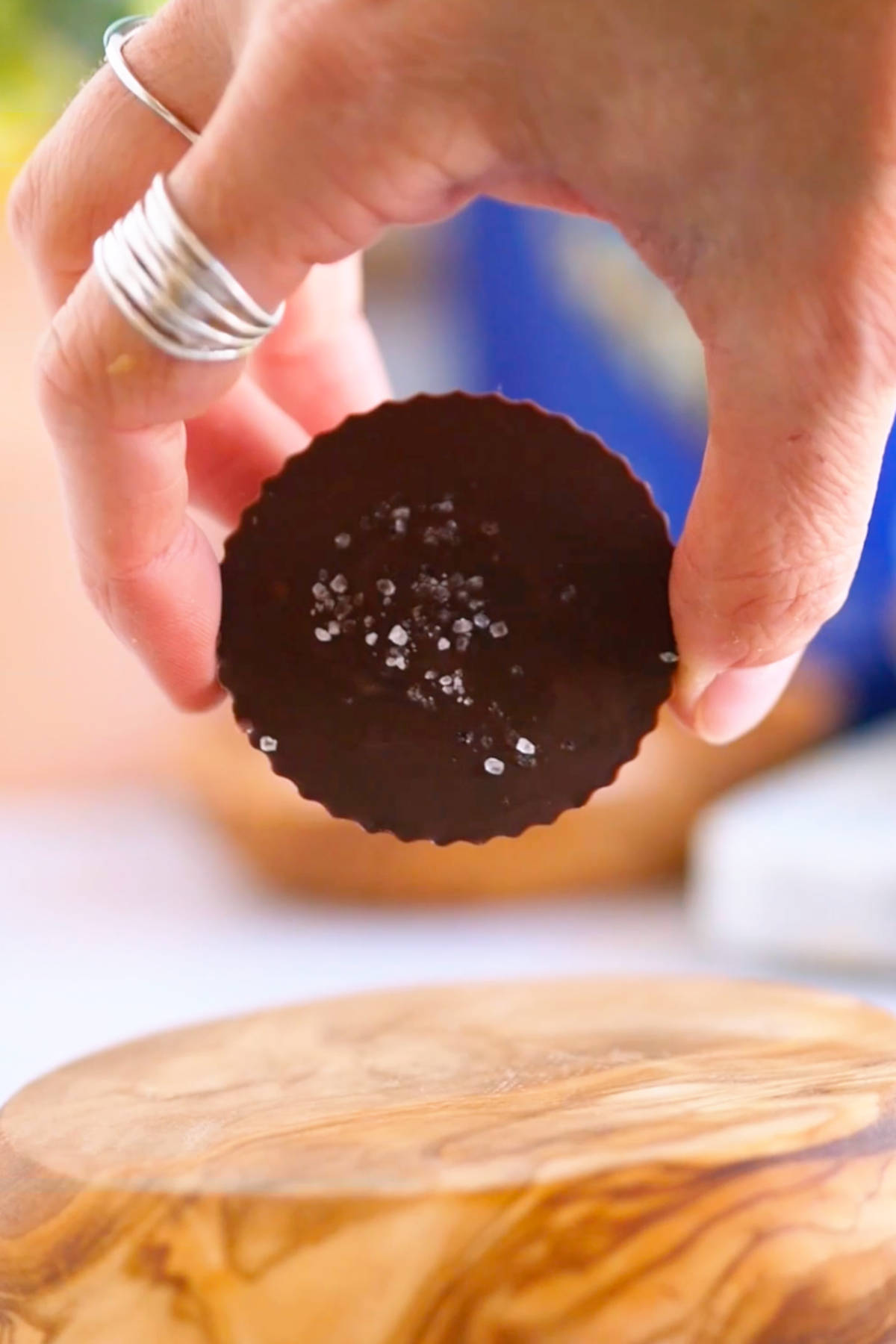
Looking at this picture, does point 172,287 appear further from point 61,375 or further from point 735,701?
point 735,701

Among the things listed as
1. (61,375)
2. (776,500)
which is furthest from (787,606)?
(61,375)

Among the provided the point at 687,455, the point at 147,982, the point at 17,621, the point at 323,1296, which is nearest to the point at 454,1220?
the point at 323,1296

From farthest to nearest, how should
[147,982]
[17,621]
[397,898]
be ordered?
[17,621]
[397,898]
[147,982]

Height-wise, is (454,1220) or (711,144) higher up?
(711,144)

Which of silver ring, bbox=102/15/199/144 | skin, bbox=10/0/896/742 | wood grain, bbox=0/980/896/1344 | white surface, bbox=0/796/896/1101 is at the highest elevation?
silver ring, bbox=102/15/199/144

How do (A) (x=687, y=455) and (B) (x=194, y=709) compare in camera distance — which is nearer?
(B) (x=194, y=709)

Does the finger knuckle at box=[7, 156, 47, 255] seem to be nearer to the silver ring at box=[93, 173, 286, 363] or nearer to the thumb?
the silver ring at box=[93, 173, 286, 363]

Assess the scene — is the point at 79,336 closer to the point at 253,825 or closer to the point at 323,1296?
the point at 323,1296

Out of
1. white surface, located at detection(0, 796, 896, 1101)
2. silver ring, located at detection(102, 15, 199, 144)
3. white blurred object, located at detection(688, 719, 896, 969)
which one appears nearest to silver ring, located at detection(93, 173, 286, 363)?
silver ring, located at detection(102, 15, 199, 144)
